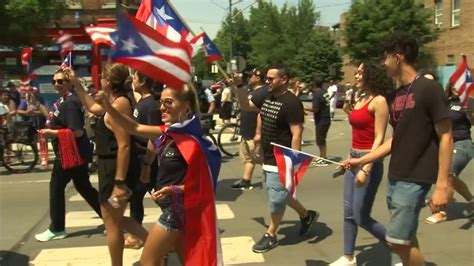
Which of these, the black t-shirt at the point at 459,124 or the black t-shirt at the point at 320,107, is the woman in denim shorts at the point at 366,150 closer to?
the black t-shirt at the point at 459,124

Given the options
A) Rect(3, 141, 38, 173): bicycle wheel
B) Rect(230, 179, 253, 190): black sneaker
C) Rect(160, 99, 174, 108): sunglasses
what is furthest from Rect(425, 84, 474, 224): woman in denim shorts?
Rect(3, 141, 38, 173): bicycle wheel

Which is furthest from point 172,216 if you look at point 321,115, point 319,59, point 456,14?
point 319,59

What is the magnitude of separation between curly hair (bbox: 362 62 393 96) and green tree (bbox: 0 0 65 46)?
14065 mm

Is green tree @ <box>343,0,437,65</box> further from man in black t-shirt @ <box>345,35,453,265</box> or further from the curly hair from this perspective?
man in black t-shirt @ <box>345,35,453,265</box>

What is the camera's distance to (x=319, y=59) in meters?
57.8

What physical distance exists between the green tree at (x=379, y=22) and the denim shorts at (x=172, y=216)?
3284 cm

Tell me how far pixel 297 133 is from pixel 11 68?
24953 millimetres

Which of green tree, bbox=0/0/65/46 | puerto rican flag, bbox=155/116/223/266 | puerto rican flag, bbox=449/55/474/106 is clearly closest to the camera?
puerto rican flag, bbox=155/116/223/266

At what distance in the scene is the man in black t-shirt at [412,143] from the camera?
151 inches

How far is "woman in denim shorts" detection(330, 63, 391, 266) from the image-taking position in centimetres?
493

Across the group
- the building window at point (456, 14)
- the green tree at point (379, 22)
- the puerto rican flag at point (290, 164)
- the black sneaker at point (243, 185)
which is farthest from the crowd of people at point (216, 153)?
the green tree at point (379, 22)

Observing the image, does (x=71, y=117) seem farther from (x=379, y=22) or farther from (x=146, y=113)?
(x=379, y=22)

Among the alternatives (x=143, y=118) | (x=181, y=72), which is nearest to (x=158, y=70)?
(x=181, y=72)

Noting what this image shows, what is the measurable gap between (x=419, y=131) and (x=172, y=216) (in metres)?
1.73
